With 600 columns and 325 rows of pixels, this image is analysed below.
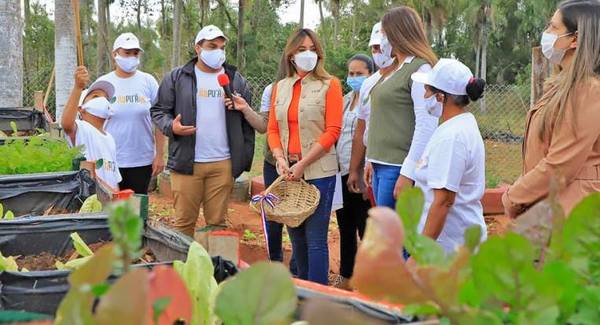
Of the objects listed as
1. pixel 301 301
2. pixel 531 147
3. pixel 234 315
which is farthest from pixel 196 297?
pixel 531 147

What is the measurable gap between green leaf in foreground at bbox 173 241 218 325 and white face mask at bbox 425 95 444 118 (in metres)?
1.53

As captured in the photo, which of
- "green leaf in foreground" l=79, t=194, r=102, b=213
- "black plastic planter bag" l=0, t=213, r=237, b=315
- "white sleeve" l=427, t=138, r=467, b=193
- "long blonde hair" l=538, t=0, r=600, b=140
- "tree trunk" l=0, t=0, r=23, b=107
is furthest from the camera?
"tree trunk" l=0, t=0, r=23, b=107

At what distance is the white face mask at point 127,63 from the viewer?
5148mm

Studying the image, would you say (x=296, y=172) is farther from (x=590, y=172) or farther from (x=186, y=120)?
(x=590, y=172)

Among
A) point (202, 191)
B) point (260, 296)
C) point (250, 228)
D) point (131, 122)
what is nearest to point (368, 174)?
point (202, 191)

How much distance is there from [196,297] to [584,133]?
63.4 inches

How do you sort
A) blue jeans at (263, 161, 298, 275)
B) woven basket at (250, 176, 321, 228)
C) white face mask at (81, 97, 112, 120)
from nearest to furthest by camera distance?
woven basket at (250, 176, 321, 228) → white face mask at (81, 97, 112, 120) → blue jeans at (263, 161, 298, 275)

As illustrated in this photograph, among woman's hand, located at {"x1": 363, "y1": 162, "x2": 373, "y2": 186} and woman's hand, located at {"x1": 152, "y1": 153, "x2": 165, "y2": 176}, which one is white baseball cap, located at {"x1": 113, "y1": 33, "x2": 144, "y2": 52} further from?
woman's hand, located at {"x1": 363, "y1": 162, "x2": 373, "y2": 186}

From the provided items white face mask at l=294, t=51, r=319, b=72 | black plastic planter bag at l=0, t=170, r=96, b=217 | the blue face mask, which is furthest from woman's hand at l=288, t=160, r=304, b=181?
black plastic planter bag at l=0, t=170, r=96, b=217

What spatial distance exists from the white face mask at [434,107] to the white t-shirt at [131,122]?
2.40 meters

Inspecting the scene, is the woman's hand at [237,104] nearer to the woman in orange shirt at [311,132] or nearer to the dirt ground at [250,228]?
the woman in orange shirt at [311,132]

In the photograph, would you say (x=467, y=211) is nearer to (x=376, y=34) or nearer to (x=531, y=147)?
(x=531, y=147)

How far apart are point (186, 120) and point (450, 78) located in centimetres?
214

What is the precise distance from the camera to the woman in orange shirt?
4199mm
